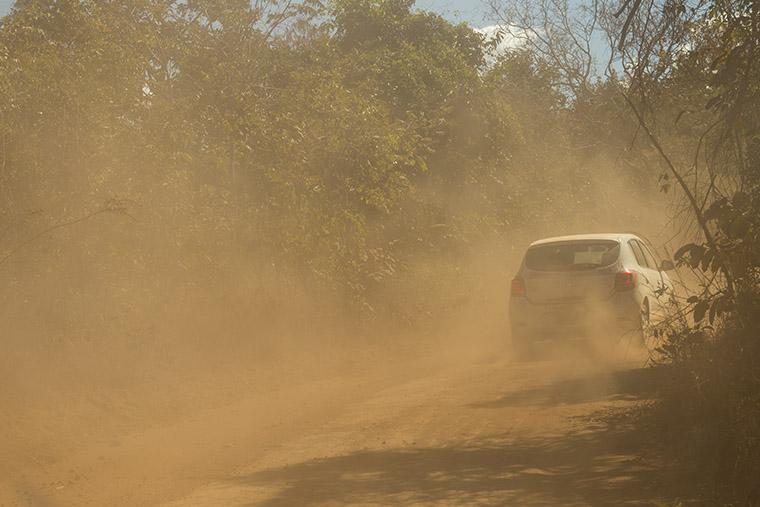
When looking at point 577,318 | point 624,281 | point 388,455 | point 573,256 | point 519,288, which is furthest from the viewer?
point 519,288

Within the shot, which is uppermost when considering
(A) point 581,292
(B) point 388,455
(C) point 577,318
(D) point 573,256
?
A: (D) point 573,256

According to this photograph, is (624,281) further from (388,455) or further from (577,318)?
(388,455)

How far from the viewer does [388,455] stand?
323 inches

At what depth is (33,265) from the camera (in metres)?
11.6

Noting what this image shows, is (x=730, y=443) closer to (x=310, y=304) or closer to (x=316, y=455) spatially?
(x=316, y=455)

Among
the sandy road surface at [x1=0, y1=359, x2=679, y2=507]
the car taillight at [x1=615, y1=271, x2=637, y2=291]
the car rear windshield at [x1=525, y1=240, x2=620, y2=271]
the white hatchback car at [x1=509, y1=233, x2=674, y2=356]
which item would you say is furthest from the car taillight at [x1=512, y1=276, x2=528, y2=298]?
the sandy road surface at [x1=0, y1=359, x2=679, y2=507]

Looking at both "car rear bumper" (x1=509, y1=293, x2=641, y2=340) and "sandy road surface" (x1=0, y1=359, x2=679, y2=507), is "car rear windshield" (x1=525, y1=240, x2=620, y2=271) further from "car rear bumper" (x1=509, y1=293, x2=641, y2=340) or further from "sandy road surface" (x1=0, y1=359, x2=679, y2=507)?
"sandy road surface" (x1=0, y1=359, x2=679, y2=507)

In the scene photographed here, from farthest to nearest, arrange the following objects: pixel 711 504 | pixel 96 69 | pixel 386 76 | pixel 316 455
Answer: pixel 386 76
pixel 96 69
pixel 316 455
pixel 711 504

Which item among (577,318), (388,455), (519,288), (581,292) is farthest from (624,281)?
(388,455)

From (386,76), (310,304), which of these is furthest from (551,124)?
(310,304)

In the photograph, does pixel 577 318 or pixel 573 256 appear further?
pixel 573 256

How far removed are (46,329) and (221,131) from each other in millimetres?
5106

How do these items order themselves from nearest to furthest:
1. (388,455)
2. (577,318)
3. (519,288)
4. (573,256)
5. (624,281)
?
(388,455), (624,281), (577,318), (573,256), (519,288)

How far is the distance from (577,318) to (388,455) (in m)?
6.61
